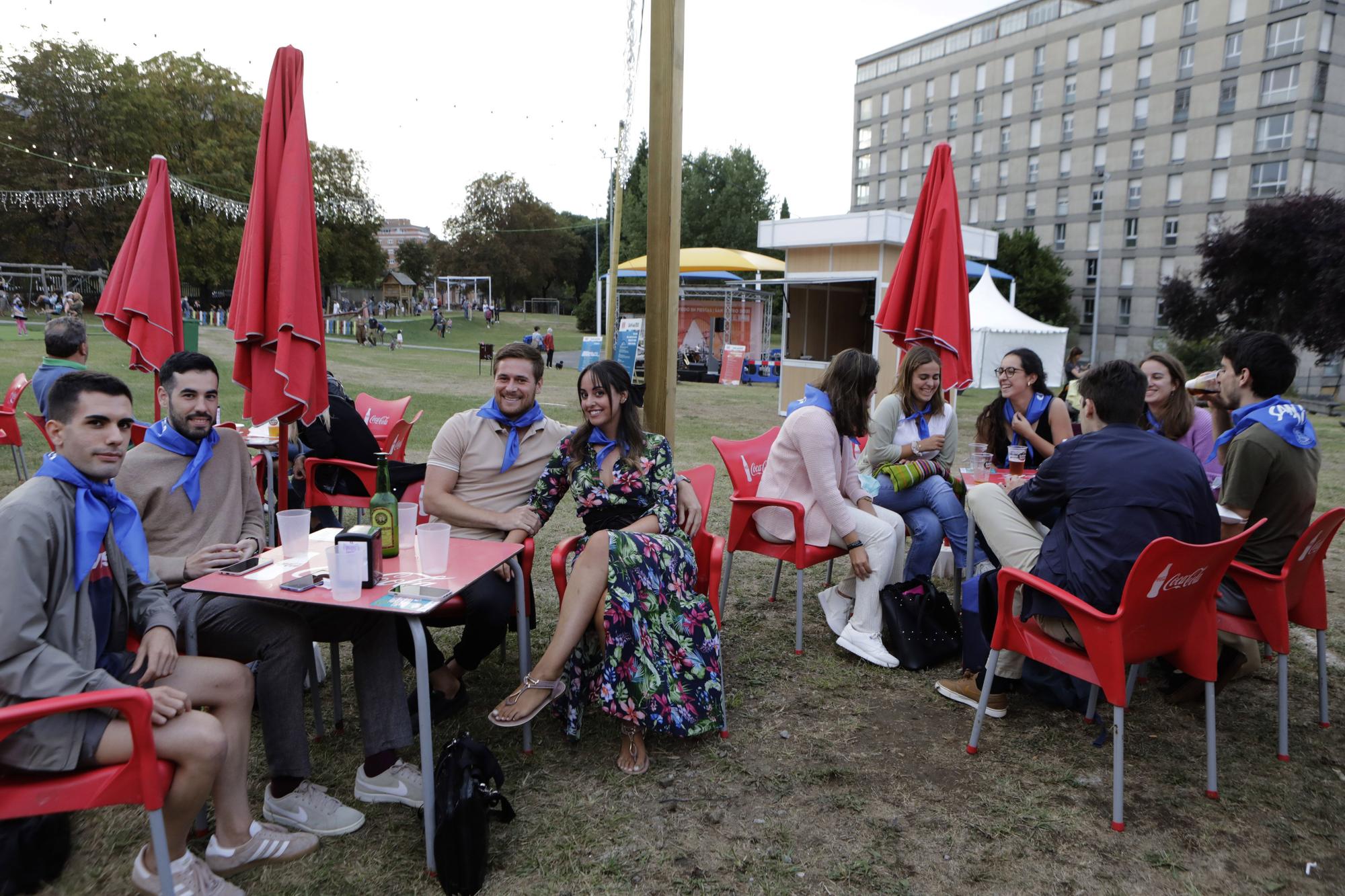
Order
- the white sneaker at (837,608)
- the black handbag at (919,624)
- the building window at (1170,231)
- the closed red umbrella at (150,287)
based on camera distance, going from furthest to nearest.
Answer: the building window at (1170,231) → the closed red umbrella at (150,287) → the white sneaker at (837,608) → the black handbag at (919,624)

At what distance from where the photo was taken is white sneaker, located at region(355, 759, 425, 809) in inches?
105

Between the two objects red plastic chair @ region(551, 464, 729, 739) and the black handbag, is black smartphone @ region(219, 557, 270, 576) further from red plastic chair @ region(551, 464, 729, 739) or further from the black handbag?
the black handbag

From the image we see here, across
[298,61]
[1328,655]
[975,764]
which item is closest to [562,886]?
[975,764]

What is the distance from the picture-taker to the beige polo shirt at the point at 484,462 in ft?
11.8

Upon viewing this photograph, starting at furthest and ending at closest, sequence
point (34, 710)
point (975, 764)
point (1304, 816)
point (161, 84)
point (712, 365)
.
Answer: point (161, 84), point (712, 365), point (975, 764), point (1304, 816), point (34, 710)

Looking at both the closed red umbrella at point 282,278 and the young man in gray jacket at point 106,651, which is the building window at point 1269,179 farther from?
the young man in gray jacket at point 106,651

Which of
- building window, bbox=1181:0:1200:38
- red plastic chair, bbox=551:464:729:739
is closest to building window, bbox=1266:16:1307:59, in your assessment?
building window, bbox=1181:0:1200:38

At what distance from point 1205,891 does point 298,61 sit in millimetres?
4364

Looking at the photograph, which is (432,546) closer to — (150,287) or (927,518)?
(927,518)

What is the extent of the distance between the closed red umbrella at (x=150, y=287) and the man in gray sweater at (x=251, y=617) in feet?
8.28

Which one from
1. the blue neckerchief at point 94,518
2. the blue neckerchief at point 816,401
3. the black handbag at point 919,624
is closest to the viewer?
the blue neckerchief at point 94,518

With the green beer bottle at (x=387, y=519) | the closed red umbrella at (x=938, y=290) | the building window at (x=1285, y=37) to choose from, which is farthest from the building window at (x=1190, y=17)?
the green beer bottle at (x=387, y=519)

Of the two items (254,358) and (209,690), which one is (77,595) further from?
(254,358)

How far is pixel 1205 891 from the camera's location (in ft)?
7.67
